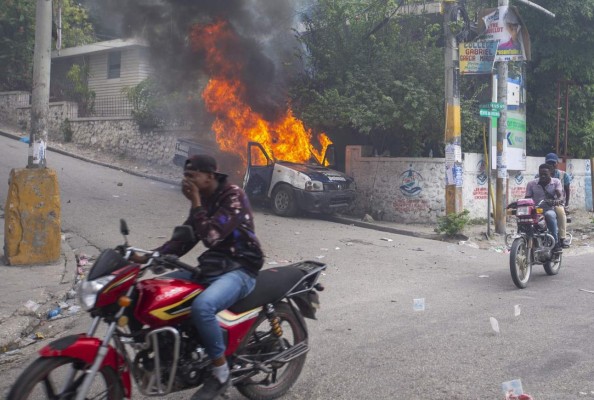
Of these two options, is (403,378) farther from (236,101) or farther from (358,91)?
(236,101)

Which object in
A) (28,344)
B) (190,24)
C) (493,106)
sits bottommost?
(28,344)

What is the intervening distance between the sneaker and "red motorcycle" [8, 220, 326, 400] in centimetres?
5

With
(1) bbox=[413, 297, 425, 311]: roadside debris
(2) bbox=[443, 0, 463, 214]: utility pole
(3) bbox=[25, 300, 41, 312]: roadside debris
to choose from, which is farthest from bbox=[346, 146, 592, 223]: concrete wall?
(3) bbox=[25, 300, 41, 312]: roadside debris

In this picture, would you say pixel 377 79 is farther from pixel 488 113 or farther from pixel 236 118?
pixel 236 118

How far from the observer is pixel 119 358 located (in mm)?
3369

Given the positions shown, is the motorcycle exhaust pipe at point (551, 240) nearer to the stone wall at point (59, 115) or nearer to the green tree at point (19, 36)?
the stone wall at point (59, 115)

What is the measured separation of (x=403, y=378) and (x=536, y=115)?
56.8ft

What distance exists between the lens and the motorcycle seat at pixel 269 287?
386 cm

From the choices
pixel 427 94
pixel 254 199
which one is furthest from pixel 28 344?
pixel 427 94

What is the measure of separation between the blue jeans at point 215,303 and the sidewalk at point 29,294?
3.03 metres

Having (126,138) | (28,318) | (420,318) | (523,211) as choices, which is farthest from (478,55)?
(126,138)

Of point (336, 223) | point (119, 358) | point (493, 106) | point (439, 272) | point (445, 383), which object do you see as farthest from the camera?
point (336, 223)

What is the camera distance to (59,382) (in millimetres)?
3191

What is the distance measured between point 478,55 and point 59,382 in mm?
12205
